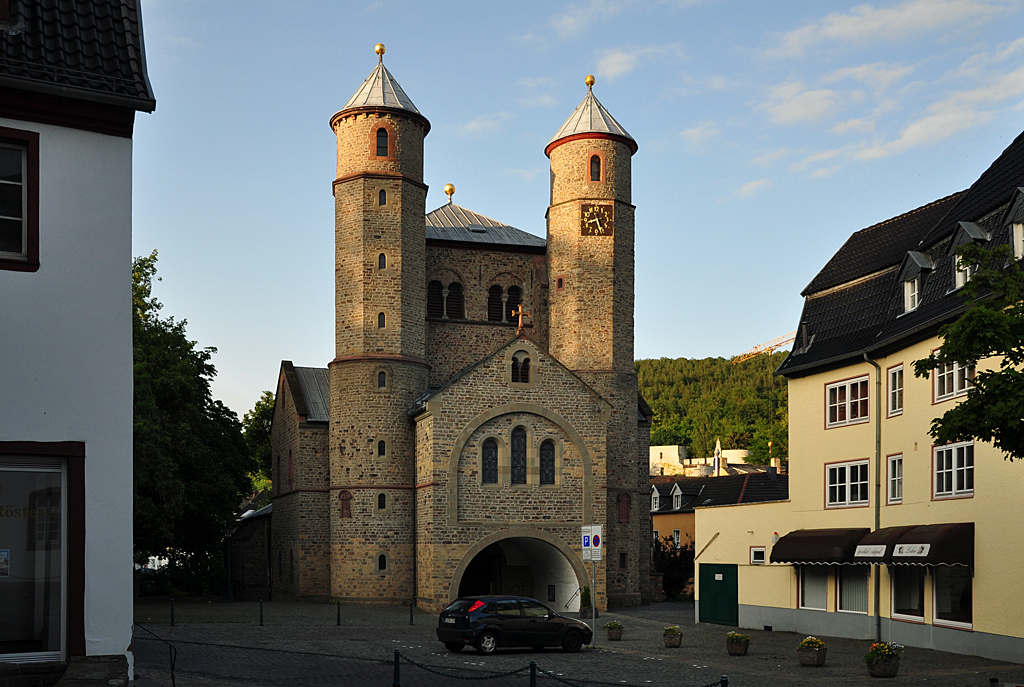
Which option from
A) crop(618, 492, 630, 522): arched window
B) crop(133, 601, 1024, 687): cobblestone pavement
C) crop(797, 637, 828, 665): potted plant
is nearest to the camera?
crop(133, 601, 1024, 687): cobblestone pavement

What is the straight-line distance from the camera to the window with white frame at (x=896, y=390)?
2836 centimetres

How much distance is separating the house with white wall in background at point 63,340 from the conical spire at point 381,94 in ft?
111

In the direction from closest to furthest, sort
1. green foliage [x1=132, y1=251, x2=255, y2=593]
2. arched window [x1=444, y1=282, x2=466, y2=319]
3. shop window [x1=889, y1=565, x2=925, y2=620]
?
shop window [x1=889, y1=565, x2=925, y2=620] < green foliage [x1=132, y1=251, x2=255, y2=593] < arched window [x1=444, y1=282, x2=466, y2=319]

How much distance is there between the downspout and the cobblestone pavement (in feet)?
3.07

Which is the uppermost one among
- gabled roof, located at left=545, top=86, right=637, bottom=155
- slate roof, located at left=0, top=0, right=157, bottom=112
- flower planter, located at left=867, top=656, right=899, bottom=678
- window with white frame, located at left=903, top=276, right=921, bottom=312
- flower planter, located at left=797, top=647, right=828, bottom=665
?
gabled roof, located at left=545, top=86, right=637, bottom=155

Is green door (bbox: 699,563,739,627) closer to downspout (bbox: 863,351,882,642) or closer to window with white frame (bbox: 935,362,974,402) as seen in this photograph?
downspout (bbox: 863,351,882,642)

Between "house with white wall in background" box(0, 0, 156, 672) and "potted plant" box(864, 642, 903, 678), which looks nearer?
"house with white wall in background" box(0, 0, 156, 672)

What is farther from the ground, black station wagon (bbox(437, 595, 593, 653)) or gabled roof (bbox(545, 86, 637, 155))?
gabled roof (bbox(545, 86, 637, 155))

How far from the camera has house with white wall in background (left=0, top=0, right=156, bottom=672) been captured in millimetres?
11953

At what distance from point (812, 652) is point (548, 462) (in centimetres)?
1992

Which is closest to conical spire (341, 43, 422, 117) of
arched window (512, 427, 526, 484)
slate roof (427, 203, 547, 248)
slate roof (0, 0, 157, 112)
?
slate roof (427, 203, 547, 248)

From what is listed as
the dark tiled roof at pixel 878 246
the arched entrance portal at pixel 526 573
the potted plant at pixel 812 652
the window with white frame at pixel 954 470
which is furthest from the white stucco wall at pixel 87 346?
the arched entrance portal at pixel 526 573

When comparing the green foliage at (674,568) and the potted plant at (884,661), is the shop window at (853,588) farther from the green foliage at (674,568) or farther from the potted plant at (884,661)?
the green foliage at (674,568)

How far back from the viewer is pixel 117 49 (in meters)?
12.6
